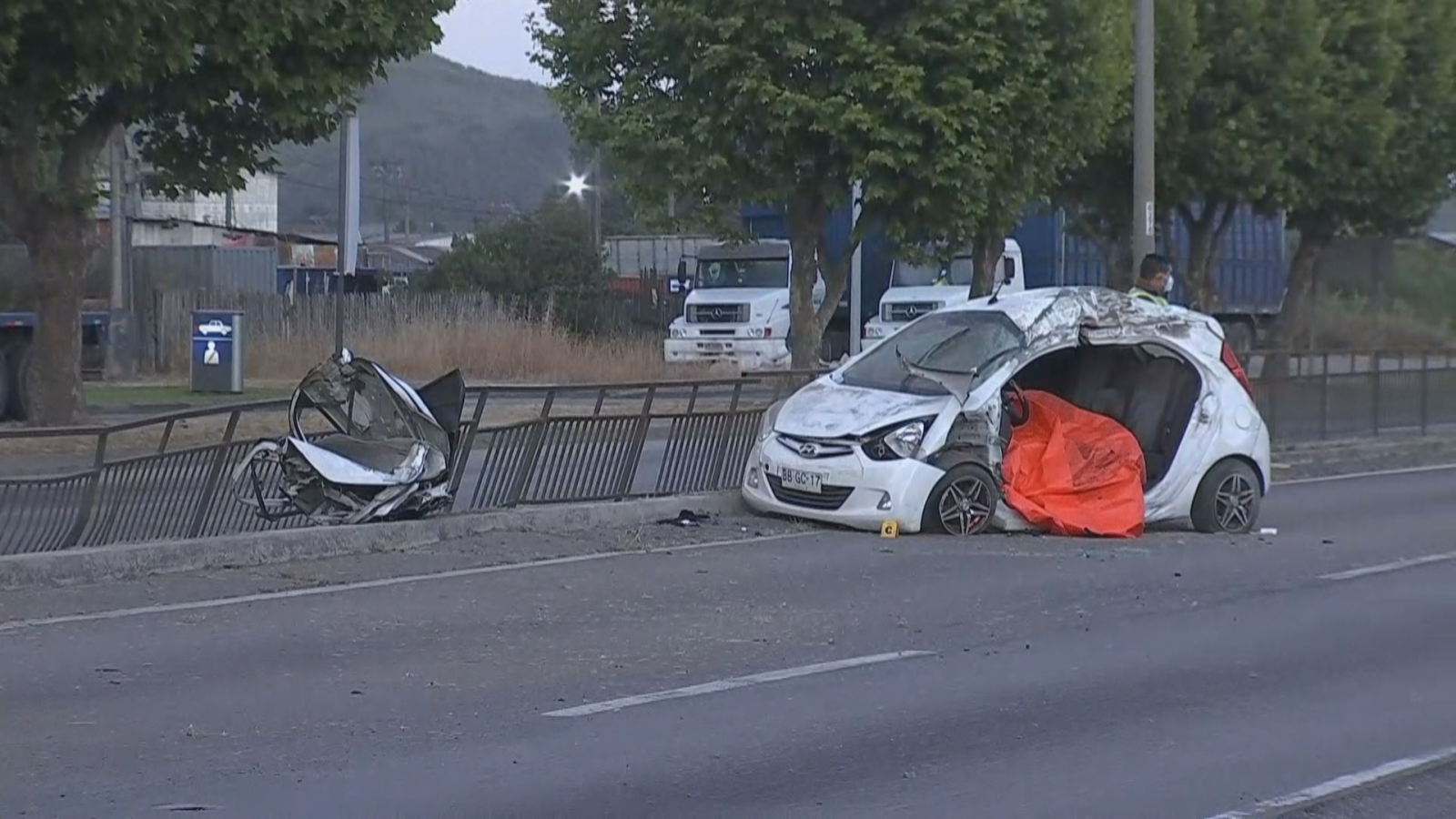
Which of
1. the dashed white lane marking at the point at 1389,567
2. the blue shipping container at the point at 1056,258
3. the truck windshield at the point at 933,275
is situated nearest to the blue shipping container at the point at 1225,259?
the blue shipping container at the point at 1056,258

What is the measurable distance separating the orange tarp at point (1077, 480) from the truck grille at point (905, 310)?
74.0 feet

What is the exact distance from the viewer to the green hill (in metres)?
109

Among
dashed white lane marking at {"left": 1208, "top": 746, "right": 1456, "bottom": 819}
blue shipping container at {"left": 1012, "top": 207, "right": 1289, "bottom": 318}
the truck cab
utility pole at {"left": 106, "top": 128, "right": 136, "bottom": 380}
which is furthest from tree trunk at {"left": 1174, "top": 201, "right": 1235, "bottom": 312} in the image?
dashed white lane marking at {"left": 1208, "top": 746, "right": 1456, "bottom": 819}

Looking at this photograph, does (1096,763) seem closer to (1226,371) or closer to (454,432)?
(454,432)

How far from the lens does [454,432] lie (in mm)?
14883

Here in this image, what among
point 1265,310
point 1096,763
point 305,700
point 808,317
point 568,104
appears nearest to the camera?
point 1096,763

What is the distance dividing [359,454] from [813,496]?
3.44 m

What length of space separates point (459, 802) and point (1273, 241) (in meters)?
43.3

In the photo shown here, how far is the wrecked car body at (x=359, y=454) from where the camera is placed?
46.2 ft

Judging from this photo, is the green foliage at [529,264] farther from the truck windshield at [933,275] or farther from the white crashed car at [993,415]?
the white crashed car at [993,415]

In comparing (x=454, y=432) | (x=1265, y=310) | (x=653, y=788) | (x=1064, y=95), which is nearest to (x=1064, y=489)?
(x=454, y=432)

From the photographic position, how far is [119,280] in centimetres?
3812

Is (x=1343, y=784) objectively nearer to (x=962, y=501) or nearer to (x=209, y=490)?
(x=962, y=501)

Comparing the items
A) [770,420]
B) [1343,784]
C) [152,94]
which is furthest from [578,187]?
[1343,784]
